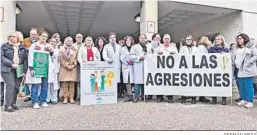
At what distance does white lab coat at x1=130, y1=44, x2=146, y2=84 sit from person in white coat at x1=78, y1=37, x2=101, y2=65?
28.0 inches

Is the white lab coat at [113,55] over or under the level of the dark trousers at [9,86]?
over

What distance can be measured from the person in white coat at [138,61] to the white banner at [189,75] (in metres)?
0.09

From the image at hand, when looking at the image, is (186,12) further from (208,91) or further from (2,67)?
(2,67)

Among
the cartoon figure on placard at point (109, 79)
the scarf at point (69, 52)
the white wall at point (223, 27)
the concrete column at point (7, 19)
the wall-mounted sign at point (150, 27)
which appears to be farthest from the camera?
the white wall at point (223, 27)

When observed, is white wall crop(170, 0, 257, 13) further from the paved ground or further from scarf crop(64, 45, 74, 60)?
scarf crop(64, 45, 74, 60)

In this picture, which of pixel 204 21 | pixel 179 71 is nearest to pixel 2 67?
pixel 179 71

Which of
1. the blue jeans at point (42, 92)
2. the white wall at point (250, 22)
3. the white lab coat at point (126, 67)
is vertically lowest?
the blue jeans at point (42, 92)

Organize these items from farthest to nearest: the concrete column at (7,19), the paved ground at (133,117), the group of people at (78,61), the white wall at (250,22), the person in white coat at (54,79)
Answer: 1. the white wall at (250,22)
2. the concrete column at (7,19)
3. the person in white coat at (54,79)
4. the group of people at (78,61)
5. the paved ground at (133,117)

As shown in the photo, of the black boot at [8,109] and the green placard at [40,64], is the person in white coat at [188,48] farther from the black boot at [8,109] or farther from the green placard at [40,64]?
the black boot at [8,109]

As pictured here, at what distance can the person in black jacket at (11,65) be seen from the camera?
413cm

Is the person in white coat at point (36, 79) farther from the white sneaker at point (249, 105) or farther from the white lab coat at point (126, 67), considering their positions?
the white sneaker at point (249, 105)

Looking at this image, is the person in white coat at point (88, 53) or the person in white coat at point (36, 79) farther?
the person in white coat at point (88, 53)

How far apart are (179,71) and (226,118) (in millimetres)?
1426

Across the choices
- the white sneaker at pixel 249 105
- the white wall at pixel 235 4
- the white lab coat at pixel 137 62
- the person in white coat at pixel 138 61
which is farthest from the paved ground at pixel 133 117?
the white wall at pixel 235 4
